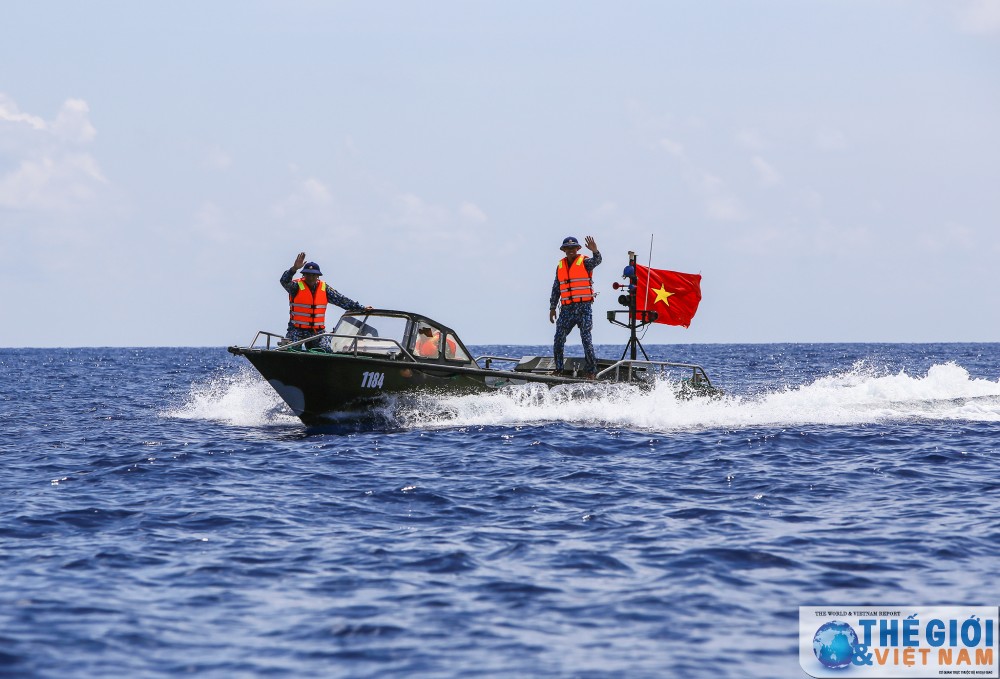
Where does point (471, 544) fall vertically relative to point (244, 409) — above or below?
below

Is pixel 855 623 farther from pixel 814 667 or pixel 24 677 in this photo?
pixel 24 677

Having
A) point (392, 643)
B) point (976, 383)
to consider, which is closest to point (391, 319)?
point (392, 643)

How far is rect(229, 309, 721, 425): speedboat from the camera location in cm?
1662

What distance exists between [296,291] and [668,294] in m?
6.88

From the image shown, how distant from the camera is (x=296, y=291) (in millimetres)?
17844

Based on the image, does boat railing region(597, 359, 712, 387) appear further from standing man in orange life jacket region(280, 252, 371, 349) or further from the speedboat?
standing man in orange life jacket region(280, 252, 371, 349)

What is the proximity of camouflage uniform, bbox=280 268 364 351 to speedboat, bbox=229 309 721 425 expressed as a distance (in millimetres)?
38

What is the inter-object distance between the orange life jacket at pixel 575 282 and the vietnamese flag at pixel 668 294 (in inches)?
62.6

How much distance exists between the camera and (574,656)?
6.29 meters

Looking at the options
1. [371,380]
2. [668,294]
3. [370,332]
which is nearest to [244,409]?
[370,332]

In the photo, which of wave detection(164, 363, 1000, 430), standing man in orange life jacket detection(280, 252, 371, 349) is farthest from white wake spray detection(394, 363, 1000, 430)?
standing man in orange life jacket detection(280, 252, 371, 349)

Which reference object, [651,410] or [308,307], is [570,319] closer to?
[651,410]

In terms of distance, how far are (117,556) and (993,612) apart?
264 inches

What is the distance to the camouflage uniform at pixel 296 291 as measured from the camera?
17641mm
